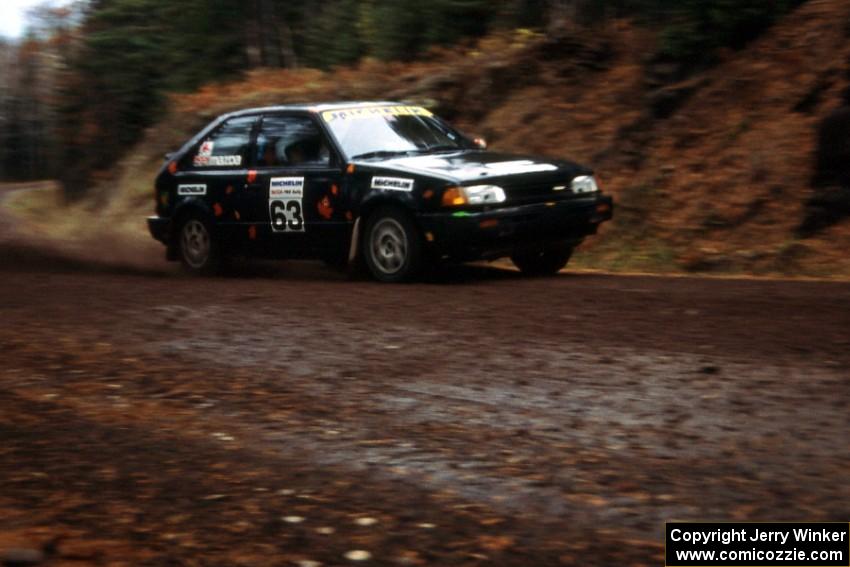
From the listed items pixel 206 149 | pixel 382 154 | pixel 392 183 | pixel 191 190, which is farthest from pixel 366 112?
pixel 191 190

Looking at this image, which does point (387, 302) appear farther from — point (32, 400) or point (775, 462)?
point (775, 462)

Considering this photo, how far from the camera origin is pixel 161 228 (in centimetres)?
1280

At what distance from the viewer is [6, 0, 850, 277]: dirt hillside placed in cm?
1229

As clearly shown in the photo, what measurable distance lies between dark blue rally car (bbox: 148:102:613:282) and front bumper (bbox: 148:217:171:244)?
23 mm

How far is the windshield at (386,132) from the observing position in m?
11.1

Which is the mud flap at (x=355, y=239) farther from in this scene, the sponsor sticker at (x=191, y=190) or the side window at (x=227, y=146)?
the sponsor sticker at (x=191, y=190)

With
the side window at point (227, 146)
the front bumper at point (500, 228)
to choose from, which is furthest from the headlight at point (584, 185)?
the side window at point (227, 146)

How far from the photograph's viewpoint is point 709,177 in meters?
13.3

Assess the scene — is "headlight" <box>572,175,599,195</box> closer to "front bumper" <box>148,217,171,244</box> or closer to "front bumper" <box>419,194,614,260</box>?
"front bumper" <box>419,194,614,260</box>

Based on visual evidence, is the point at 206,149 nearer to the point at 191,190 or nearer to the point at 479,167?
the point at 191,190

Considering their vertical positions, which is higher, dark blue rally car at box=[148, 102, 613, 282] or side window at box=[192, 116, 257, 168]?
side window at box=[192, 116, 257, 168]

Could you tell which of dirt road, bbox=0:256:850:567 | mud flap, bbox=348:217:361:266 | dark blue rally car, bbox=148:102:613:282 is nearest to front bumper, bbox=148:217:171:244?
dark blue rally car, bbox=148:102:613:282

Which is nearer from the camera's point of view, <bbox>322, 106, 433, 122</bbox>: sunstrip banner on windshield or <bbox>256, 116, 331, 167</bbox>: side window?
<bbox>256, 116, 331, 167</bbox>: side window

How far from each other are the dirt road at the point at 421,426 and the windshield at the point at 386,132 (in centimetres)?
220
